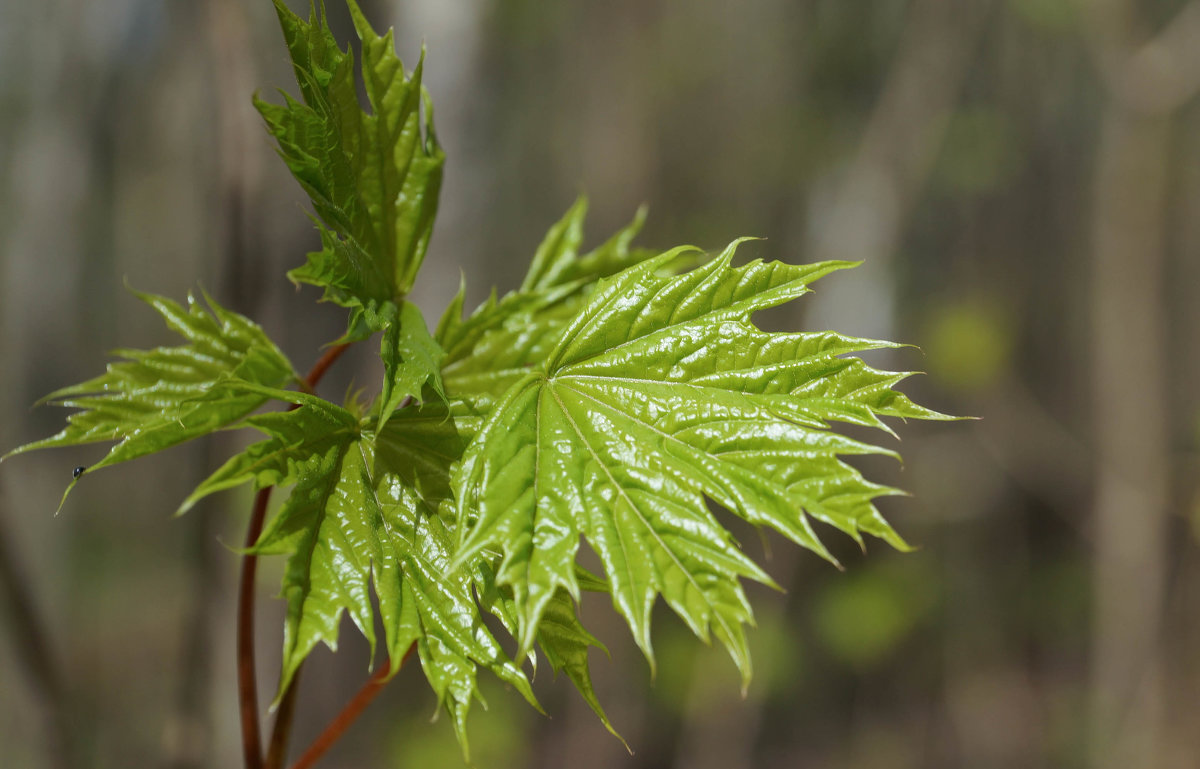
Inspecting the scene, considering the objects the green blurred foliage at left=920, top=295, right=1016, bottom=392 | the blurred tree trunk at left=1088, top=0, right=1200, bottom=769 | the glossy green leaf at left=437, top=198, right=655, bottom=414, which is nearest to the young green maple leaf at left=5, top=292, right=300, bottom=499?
the glossy green leaf at left=437, top=198, right=655, bottom=414

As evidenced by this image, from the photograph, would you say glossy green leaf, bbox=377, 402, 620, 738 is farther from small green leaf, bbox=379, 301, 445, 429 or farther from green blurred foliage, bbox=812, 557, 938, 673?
green blurred foliage, bbox=812, 557, 938, 673

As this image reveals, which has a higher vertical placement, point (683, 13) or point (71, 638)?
point (683, 13)

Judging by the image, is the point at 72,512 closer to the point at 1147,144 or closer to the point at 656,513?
the point at 656,513

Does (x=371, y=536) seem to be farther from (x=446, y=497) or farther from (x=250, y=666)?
(x=250, y=666)

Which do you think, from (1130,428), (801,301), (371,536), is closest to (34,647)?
(371,536)

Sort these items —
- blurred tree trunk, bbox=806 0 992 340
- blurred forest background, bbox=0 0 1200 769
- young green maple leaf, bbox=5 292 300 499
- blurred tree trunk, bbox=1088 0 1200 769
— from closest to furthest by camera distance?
young green maple leaf, bbox=5 292 300 499 → blurred forest background, bbox=0 0 1200 769 → blurred tree trunk, bbox=1088 0 1200 769 → blurred tree trunk, bbox=806 0 992 340

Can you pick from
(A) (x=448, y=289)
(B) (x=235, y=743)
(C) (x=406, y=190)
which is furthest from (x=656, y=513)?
(B) (x=235, y=743)
